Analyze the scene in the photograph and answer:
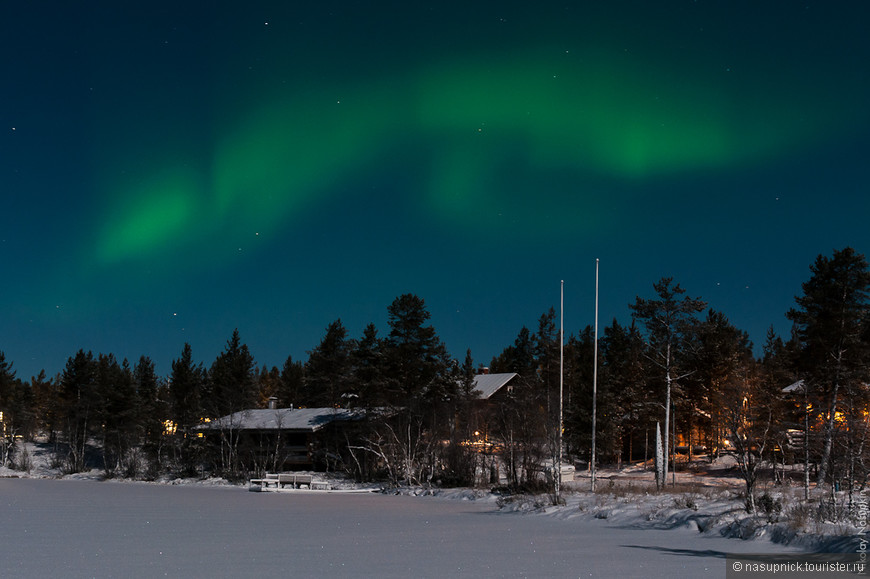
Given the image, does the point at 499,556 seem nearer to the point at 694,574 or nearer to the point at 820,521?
the point at 694,574

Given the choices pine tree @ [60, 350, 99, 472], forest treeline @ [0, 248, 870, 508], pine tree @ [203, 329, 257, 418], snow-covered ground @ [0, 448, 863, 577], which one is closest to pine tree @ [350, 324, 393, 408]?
forest treeline @ [0, 248, 870, 508]

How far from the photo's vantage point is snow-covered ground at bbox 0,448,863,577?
1164 centimetres

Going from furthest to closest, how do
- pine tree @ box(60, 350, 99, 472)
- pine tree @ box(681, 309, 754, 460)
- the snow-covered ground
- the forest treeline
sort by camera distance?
pine tree @ box(60, 350, 99, 472) < pine tree @ box(681, 309, 754, 460) < the forest treeline < the snow-covered ground

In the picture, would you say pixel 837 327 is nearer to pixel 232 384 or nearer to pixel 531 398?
pixel 531 398

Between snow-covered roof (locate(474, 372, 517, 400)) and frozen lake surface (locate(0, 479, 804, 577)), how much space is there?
44.8 metres

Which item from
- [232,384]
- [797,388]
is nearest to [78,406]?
[232,384]

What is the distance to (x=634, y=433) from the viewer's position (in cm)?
6394

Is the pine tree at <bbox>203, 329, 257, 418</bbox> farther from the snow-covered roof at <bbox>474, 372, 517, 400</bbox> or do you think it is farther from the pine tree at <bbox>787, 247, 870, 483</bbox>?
the pine tree at <bbox>787, 247, 870, 483</bbox>

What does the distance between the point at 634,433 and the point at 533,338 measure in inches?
879

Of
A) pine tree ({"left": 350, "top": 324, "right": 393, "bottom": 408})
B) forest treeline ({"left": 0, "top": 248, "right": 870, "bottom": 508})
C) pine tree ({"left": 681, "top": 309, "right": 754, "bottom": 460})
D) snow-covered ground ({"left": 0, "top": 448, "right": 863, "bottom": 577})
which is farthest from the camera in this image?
pine tree ({"left": 681, "top": 309, "right": 754, "bottom": 460})

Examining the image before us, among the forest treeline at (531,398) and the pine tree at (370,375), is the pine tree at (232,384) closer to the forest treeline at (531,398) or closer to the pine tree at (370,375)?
the forest treeline at (531,398)

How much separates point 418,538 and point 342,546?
7.54 feet

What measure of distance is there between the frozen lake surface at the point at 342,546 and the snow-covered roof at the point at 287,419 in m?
28.5

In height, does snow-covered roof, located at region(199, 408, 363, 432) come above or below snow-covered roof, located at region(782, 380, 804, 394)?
below
